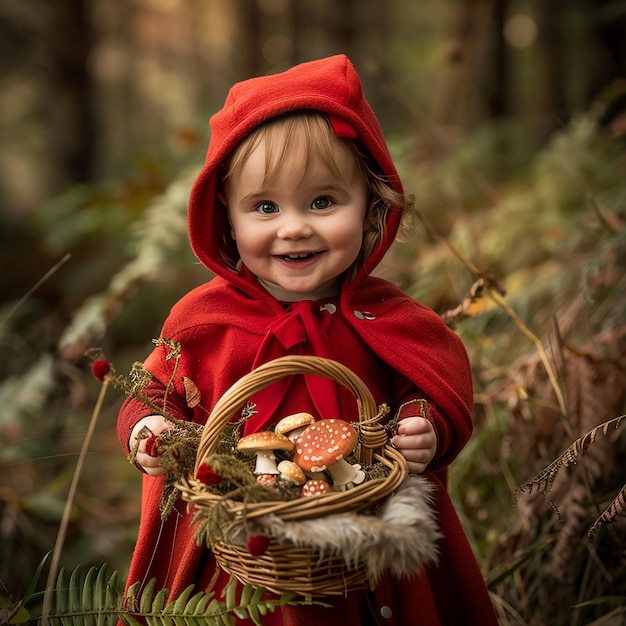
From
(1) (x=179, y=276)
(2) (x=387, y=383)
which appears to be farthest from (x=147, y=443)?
(1) (x=179, y=276)

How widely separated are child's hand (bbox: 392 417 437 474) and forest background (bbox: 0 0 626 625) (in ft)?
1.17

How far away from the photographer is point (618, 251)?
3049mm

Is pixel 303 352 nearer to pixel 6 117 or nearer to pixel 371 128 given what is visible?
pixel 371 128

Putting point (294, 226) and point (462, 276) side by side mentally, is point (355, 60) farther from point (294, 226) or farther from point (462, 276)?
point (294, 226)

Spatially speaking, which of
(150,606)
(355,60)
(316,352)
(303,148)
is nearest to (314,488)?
(316,352)

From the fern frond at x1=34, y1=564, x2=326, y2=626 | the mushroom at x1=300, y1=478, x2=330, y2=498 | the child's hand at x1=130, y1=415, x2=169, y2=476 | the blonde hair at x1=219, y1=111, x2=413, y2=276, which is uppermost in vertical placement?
the blonde hair at x1=219, y1=111, x2=413, y2=276

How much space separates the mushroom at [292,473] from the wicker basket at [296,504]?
0.48ft

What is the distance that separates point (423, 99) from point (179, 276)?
306 inches

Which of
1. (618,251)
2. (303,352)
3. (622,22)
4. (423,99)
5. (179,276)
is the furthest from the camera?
(423,99)

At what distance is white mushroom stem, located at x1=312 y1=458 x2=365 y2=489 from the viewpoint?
164cm

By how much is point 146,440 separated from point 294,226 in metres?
0.65

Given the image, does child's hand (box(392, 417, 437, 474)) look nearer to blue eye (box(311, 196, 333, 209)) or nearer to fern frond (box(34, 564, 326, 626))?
fern frond (box(34, 564, 326, 626))

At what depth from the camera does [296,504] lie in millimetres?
1453

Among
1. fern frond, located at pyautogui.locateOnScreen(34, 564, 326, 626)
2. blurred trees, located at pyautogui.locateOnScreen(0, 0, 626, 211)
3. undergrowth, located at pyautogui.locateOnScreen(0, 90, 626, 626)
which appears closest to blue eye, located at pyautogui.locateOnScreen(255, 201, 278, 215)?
undergrowth, located at pyautogui.locateOnScreen(0, 90, 626, 626)
